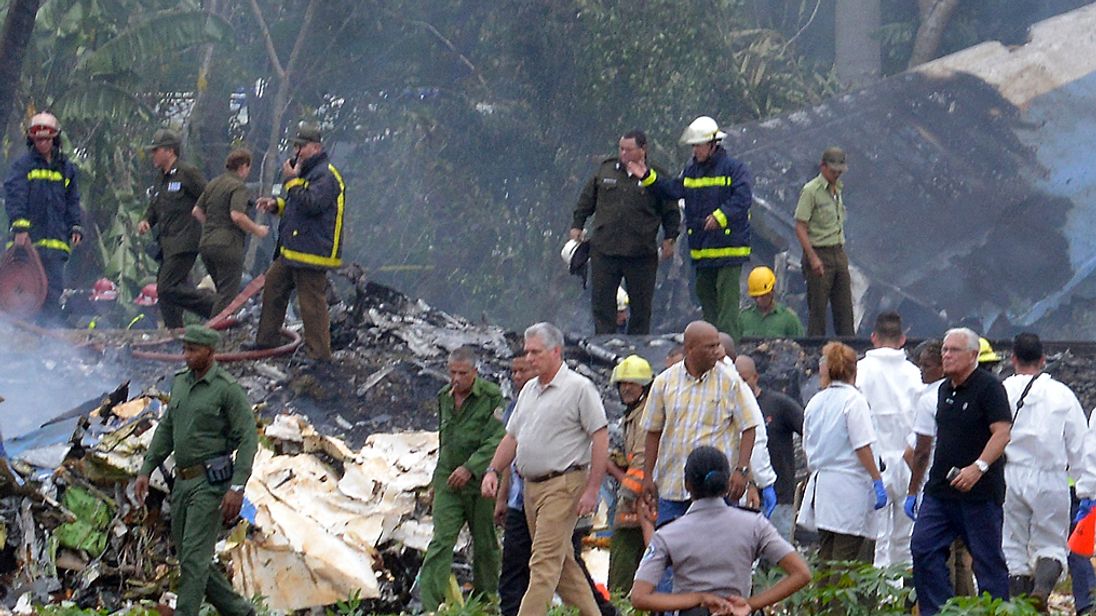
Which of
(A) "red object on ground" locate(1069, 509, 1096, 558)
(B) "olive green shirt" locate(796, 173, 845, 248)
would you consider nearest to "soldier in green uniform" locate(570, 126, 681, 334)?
(B) "olive green shirt" locate(796, 173, 845, 248)

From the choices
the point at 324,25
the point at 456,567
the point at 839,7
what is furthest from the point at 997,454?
the point at 839,7

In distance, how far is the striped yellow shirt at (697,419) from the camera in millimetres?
8438

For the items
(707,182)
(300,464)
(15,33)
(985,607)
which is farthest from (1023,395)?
(15,33)

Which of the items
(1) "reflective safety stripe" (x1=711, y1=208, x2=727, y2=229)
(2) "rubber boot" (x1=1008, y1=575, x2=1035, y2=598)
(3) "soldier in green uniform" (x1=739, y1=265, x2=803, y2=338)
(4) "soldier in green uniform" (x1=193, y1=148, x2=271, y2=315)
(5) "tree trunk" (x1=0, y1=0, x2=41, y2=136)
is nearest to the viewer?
(2) "rubber boot" (x1=1008, y1=575, x2=1035, y2=598)

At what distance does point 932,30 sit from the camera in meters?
28.0

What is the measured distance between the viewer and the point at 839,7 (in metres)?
28.8

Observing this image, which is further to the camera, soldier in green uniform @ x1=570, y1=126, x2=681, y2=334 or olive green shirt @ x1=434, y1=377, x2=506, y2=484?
soldier in green uniform @ x1=570, y1=126, x2=681, y2=334

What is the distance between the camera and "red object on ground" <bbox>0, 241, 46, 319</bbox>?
14.8 metres

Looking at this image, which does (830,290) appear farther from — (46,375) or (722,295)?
(46,375)

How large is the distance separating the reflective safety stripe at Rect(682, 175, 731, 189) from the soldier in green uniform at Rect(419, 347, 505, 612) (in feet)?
13.6

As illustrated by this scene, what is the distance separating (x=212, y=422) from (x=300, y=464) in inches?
105

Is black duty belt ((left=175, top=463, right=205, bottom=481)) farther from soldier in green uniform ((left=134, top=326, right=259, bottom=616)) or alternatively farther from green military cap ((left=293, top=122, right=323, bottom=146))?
green military cap ((left=293, top=122, right=323, bottom=146))

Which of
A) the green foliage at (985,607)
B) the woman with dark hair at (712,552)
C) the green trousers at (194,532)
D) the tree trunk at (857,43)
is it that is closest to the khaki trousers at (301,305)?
the green trousers at (194,532)

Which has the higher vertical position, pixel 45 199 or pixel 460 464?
pixel 45 199
